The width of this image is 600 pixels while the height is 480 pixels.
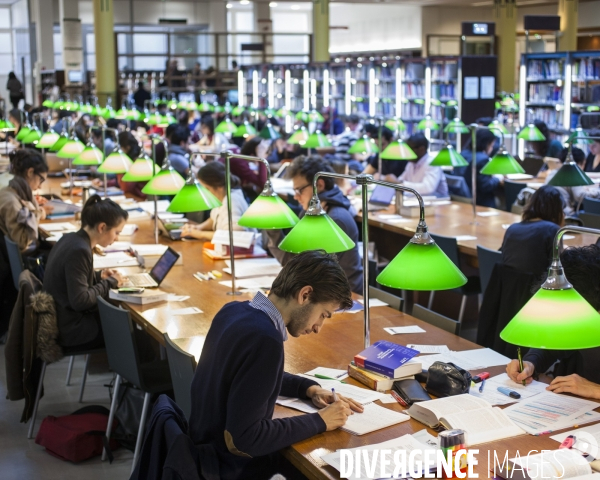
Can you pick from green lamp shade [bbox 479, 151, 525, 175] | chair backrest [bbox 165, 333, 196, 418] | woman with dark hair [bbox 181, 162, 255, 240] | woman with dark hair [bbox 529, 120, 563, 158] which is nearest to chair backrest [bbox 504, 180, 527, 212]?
green lamp shade [bbox 479, 151, 525, 175]

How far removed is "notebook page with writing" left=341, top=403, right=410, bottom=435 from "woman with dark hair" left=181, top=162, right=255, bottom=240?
298 centimetres

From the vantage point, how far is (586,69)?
40.8 feet

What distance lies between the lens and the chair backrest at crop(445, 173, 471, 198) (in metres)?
8.20

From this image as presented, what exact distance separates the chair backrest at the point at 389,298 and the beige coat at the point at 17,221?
2898 mm

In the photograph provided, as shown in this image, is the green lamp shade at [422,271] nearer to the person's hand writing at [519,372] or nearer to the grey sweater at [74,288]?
the person's hand writing at [519,372]

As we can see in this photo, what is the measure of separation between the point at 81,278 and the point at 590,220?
3.62m

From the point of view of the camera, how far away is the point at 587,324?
6.91 ft

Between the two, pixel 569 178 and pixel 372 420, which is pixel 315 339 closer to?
pixel 372 420

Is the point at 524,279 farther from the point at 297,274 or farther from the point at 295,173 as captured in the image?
the point at 297,274

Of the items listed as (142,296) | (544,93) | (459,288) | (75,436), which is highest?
(544,93)

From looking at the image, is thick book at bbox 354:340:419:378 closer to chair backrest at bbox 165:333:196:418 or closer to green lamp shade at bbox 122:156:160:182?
chair backrest at bbox 165:333:196:418

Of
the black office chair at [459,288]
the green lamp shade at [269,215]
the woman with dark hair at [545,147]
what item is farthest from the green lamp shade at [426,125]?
the green lamp shade at [269,215]

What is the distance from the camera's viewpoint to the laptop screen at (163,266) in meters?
4.62

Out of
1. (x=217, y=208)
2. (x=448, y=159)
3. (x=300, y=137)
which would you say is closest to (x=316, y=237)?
(x=217, y=208)
